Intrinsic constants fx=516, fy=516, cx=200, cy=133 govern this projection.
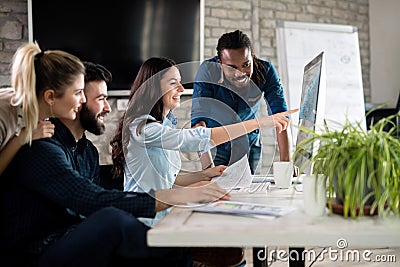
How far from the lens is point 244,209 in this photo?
132 cm

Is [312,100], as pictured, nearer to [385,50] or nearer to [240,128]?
[240,128]

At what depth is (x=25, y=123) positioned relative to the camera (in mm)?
1425

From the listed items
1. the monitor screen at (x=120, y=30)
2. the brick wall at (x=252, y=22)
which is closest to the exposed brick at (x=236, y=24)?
the brick wall at (x=252, y=22)

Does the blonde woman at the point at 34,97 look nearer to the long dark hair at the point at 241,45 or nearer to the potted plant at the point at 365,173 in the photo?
the potted plant at the point at 365,173

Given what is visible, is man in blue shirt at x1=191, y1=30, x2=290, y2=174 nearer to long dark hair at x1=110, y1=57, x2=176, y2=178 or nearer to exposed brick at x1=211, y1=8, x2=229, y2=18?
long dark hair at x1=110, y1=57, x2=176, y2=178

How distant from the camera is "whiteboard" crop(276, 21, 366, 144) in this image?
4223 mm

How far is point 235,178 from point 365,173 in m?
0.87

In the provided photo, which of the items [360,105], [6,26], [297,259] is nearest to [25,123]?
[297,259]

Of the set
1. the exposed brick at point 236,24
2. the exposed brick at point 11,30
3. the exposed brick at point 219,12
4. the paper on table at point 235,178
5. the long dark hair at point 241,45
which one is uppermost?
the exposed brick at point 219,12

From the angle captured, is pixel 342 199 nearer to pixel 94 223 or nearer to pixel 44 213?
pixel 94 223

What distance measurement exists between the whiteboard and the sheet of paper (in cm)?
287

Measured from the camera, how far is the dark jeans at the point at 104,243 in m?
1.27

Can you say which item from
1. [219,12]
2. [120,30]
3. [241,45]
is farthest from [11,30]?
[241,45]

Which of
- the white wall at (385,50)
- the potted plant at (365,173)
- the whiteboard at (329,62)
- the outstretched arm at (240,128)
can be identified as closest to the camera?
the potted plant at (365,173)
